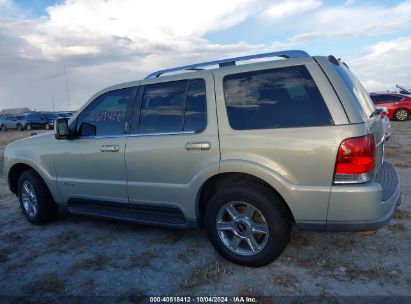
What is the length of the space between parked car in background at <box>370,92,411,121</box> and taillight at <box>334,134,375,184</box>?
18578 millimetres

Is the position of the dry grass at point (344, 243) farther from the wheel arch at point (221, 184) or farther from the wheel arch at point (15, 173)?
the wheel arch at point (15, 173)

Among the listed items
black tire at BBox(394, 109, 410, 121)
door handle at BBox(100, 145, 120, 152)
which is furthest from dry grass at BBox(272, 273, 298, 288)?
black tire at BBox(394, 109, 410, 121)

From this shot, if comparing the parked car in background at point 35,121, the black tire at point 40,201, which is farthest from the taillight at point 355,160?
the parked car in background at point 35,121

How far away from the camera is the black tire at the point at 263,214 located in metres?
3.31

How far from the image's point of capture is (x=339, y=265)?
3479mm

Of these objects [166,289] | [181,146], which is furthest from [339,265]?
[181,146]

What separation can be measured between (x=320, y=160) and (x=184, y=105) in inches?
58.6

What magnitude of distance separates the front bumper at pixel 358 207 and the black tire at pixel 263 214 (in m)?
0.40

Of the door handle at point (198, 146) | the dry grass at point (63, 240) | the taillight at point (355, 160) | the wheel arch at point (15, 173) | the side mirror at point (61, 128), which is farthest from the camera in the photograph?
the wheel arch at point (15, 173)

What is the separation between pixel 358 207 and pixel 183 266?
1.70m

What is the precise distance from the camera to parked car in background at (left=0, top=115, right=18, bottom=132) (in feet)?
104

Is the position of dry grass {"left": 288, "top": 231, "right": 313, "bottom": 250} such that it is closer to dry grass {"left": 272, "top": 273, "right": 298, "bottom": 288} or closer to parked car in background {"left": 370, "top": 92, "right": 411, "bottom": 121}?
dry grass {"left": 272, "top": 273, "right": 298, "bottom": 288}

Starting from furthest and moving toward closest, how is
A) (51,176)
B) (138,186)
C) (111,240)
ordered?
(51,176) → (111,240) → (138,186)

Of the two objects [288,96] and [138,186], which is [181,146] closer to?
[138,186]
